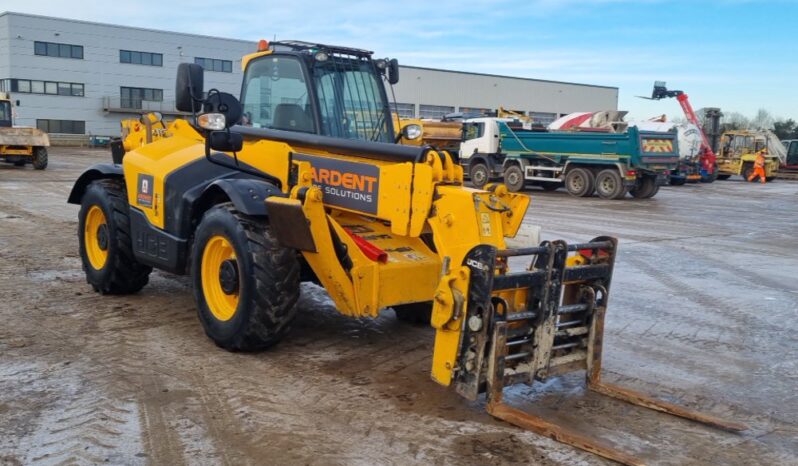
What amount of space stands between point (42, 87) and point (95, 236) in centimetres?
5094

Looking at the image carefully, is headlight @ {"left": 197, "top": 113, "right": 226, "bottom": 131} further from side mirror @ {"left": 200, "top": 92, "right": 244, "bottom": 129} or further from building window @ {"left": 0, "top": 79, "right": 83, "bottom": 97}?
building window @ {"left": 0, "top": 79, "right": 83, "bottom": 97}

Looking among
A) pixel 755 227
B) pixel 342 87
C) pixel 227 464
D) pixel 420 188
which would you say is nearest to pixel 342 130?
pixel 342 87

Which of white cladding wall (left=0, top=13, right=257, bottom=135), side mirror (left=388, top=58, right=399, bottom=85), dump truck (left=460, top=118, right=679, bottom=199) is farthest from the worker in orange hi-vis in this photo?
white cladding wall (left=0, top=13, right=257, bottom=135)

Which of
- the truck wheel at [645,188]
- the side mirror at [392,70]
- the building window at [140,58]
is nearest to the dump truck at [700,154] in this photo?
the truck wheel at [645,188]

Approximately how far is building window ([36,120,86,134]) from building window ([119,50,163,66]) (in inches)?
232

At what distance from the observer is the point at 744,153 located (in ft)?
120

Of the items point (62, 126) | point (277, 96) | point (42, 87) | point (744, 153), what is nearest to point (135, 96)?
point (62, 126)

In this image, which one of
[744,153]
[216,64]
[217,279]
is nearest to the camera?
[217,279]

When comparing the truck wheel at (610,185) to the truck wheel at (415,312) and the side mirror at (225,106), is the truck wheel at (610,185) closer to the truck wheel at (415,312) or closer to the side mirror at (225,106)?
the truck wheel at (415,312)

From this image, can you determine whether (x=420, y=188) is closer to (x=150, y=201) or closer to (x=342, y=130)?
(x=342, y=130)

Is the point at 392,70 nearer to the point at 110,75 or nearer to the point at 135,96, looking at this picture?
the point at 110,75

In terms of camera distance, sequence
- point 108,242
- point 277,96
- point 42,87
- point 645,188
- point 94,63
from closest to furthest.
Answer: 1. point 277,96
2. point 108,242
3. point 645,188
4. point 42,87
5. point 94,63

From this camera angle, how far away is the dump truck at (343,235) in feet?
14.0

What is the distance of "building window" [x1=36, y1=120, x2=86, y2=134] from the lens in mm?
52075
